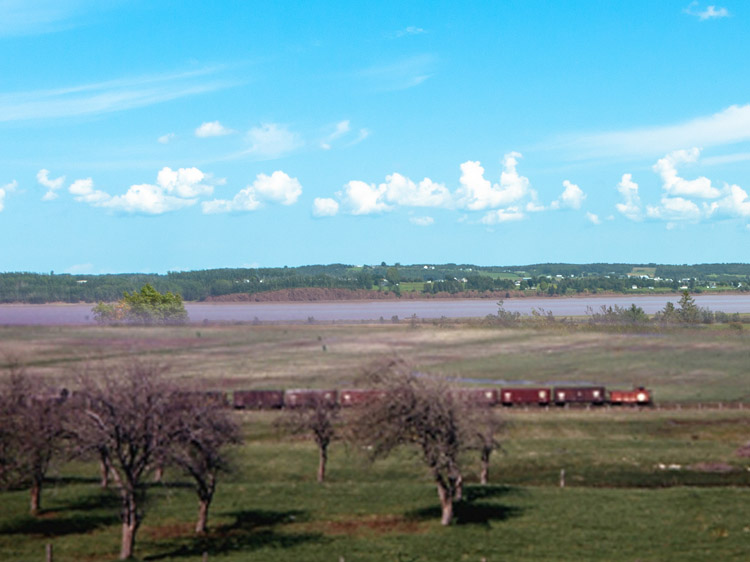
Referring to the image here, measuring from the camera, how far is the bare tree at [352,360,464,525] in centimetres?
4228

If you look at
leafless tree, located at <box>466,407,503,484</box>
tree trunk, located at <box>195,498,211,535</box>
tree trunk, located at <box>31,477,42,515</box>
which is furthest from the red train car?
tree trunk, located at <box>31,477,42,515</box>

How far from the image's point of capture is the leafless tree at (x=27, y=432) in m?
40.0

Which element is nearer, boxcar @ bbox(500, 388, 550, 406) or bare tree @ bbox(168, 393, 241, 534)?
bare tree @ bbox(168, 393, 241, 534)

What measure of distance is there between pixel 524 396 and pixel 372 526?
50.8 meters

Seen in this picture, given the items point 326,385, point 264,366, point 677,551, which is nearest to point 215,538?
point 677,551

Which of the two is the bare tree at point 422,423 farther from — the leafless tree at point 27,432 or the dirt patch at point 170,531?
the leafless tree at point 27,432

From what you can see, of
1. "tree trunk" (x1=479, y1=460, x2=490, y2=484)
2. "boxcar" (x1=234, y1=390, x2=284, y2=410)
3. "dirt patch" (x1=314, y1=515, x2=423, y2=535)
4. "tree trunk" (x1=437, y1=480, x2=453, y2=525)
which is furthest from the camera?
"boxcar" (x1=234, y1=390, x2=284, y2=410)

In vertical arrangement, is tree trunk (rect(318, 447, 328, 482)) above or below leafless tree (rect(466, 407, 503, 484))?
below

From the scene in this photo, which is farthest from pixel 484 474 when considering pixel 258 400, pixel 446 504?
pixel 258 400

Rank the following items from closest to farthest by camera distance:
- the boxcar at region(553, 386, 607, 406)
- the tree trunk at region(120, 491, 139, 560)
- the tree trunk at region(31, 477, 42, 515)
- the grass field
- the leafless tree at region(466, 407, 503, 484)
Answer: the tree trunk at region(120, 491, 139, 560) → the grass field → the leafless tree at region(466, 407, 503, 484) → the tree trunk at region(31, 477, 42, 515) → the boxcar at region(553, 386, 607, 406)

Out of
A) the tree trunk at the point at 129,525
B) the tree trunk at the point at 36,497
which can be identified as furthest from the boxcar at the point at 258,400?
the tree trunk at the point at 129,525

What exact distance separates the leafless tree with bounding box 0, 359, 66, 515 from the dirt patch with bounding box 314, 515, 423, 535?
14.6 m

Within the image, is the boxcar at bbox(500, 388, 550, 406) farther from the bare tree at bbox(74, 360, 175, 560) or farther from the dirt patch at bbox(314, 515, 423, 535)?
the bare tree at bbox(74, 360, 175, 560)

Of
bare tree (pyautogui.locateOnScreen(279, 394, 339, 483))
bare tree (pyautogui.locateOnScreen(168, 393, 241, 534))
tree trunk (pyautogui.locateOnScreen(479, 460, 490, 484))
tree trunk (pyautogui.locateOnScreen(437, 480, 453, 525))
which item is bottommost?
tree trunk (pyautogui.locateOnScreen(479, 460, 490, 484))
